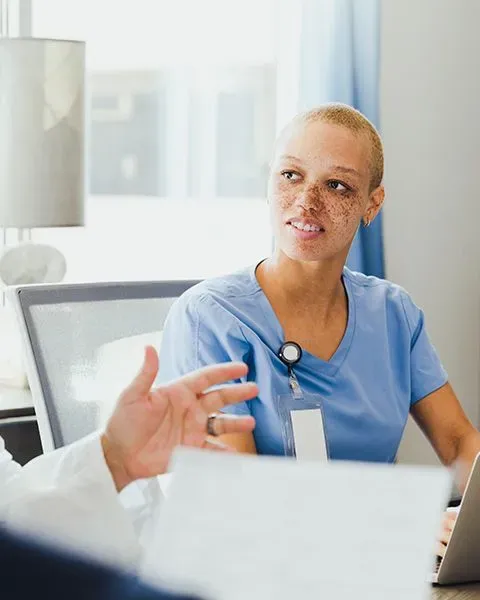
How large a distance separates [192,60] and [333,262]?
1.81 metres

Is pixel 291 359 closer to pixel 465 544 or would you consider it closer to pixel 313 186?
pixel 313 186

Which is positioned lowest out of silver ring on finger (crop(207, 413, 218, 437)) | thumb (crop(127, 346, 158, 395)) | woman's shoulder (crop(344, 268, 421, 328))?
woman's shoulder (crop(344, 268, 421, 328))

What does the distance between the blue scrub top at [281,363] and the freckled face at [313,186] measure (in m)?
0.10

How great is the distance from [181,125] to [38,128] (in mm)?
1172

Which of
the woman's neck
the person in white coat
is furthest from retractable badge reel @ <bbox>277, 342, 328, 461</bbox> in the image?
the person in white coat

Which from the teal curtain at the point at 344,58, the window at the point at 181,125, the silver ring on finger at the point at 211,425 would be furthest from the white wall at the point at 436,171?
the silver ring on finger at the point at 211,425

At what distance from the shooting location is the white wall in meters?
3.41

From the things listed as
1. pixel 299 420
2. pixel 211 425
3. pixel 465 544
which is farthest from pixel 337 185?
pixel 211 425

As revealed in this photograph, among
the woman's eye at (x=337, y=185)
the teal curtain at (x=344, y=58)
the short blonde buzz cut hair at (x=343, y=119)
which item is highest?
the teal curtain at (x=344, y=58)

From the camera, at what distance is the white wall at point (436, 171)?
341 centimetres

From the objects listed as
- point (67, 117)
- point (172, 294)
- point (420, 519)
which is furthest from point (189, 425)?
point (67, 117)

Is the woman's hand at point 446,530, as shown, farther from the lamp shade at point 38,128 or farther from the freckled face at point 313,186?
the lamp shade at point 38,128

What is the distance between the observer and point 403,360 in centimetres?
182

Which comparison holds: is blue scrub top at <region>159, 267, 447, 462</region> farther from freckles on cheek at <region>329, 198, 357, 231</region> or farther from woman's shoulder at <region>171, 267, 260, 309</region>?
freckles on cheek at <region>329, 198, 357, 231</region>
